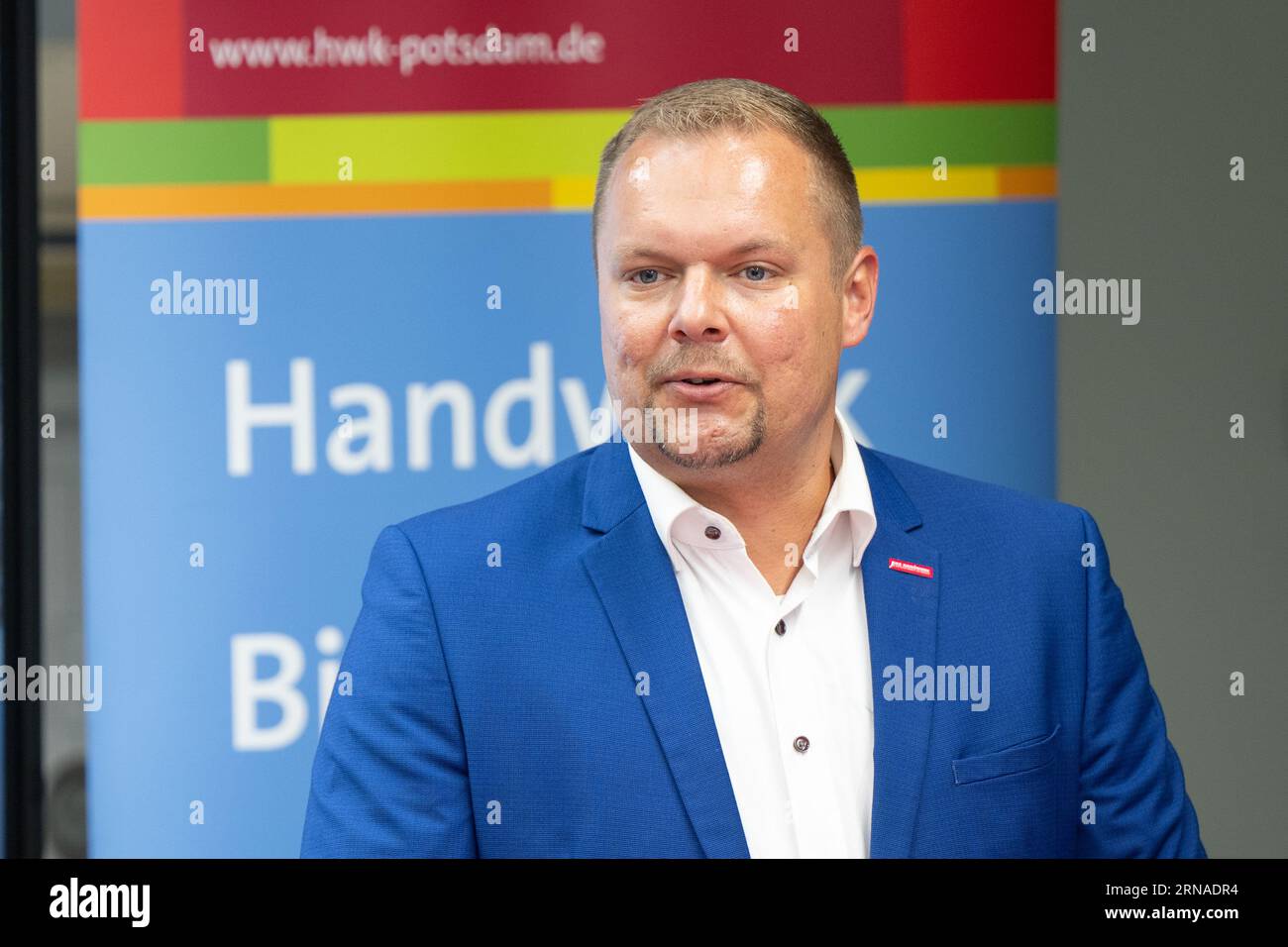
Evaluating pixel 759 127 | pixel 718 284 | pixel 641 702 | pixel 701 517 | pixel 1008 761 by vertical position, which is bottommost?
pixel 1008 761

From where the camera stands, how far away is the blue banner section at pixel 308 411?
242 cm

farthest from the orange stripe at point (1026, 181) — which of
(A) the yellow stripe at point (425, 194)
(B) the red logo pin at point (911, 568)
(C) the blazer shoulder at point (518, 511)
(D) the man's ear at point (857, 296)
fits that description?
(C) the blazer shoulder at point (518, 511)

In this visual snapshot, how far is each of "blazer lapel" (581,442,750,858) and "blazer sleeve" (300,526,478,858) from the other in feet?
0.88

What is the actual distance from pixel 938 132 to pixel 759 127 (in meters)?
0.64

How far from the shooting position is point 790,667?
1860mm

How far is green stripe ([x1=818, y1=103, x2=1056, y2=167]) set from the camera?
240 cm

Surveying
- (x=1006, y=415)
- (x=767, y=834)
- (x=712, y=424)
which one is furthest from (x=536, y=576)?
(x=1006, y=415)

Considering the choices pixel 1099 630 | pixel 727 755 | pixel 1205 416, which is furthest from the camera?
pixel 1205 416

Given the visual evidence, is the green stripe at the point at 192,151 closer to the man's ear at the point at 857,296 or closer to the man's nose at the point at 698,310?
the man's nose at the point at 698,310

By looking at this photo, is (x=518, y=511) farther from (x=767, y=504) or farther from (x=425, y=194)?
(x=425, y=194)

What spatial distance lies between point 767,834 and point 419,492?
3.37 ft

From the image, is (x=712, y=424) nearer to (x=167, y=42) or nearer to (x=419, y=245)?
(x=419, y=245)

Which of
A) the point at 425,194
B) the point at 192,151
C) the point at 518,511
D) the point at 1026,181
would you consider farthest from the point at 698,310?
the point at 192,151

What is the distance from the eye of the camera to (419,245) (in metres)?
2.43
